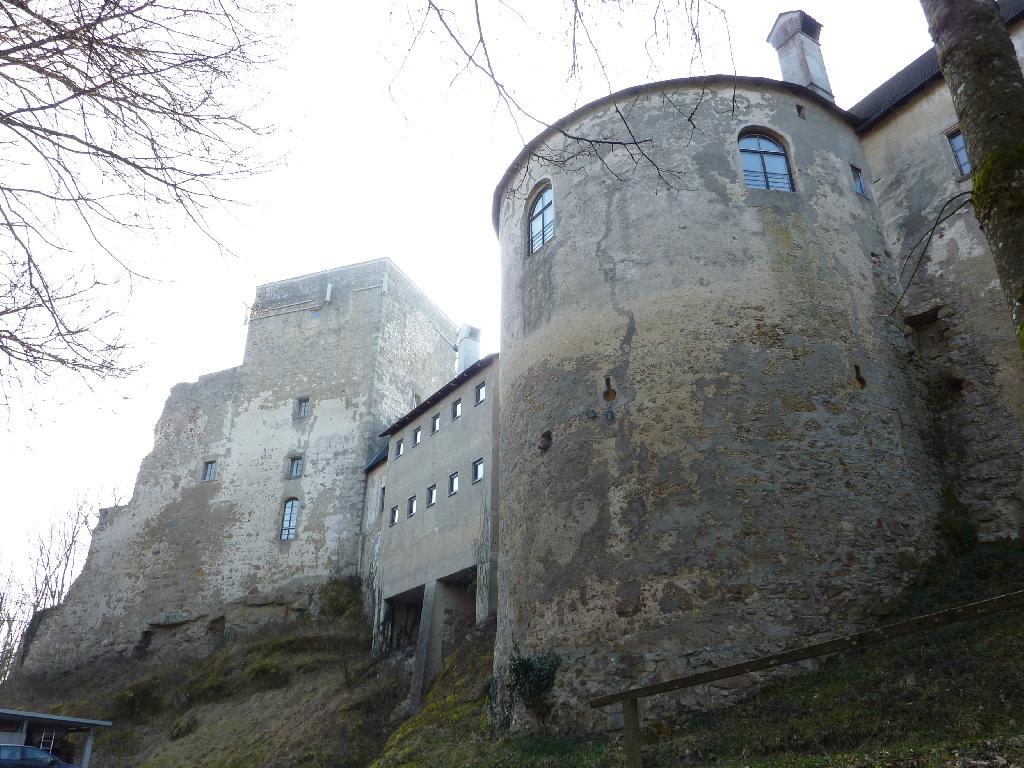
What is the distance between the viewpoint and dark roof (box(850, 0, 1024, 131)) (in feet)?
45.3

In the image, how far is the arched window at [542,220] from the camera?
14812mm

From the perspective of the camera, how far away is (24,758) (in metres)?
14.8

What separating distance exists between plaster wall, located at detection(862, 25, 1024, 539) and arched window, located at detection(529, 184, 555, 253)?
235 inches

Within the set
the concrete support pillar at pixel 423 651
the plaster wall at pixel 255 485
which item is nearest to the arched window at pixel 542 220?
the concrete support pillar at pixel 423 651

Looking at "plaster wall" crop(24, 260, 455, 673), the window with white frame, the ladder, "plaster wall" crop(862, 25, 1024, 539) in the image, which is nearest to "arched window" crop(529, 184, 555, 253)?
"plaster wall" crop(862, 25, 1024, 539)

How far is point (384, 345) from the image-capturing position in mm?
32312

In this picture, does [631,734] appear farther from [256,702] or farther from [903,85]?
[256,702]

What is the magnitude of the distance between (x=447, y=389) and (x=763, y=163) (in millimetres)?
10993

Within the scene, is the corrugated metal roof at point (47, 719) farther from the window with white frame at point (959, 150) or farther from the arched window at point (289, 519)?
the window with white frame at point (959, 150)

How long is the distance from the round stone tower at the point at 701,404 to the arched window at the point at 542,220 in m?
0.06

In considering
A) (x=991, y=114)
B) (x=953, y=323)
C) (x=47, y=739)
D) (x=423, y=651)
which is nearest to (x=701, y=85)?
(x=953, y=323)

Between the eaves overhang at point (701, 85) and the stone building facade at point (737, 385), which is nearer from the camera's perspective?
the stone building facade at point (737, 385)

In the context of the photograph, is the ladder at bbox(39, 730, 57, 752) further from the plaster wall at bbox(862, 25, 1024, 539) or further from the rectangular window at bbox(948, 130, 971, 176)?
the rectangular window at bbox(948, 130, 971, 176)

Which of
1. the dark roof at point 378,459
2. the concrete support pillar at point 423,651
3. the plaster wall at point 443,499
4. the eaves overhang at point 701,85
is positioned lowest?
the concrete support pillar at point 423,651
